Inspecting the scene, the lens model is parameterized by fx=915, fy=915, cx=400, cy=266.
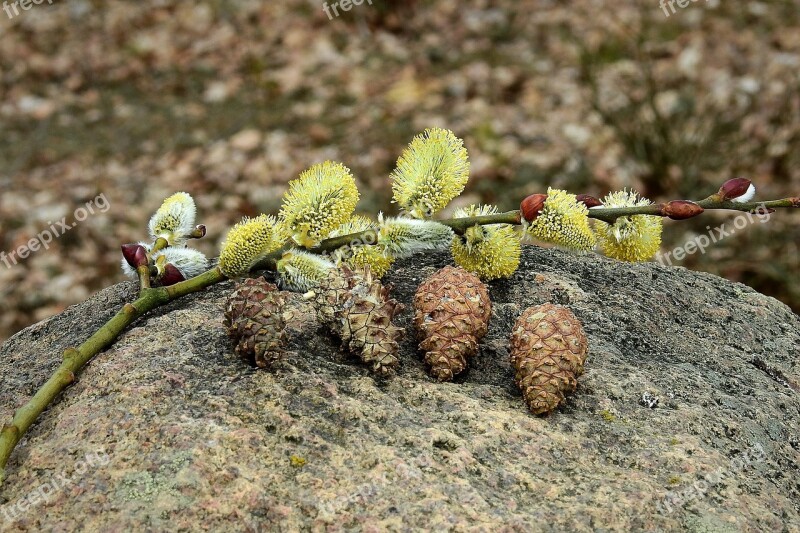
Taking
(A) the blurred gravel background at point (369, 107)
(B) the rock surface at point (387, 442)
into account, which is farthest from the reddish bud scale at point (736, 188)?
(A) the blurred gravel background at point (369, 107)

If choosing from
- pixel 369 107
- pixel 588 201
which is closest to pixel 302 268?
pixel 588 201

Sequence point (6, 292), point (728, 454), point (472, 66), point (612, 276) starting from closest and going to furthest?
point (728, 454)
point (612, 276)
point (6, 292)
point (472, 66)

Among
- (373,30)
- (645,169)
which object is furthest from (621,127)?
(373,30)

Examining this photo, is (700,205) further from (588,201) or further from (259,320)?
(259,320)

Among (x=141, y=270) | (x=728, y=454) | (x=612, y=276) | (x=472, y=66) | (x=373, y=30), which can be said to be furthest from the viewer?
(x=373, y=30)

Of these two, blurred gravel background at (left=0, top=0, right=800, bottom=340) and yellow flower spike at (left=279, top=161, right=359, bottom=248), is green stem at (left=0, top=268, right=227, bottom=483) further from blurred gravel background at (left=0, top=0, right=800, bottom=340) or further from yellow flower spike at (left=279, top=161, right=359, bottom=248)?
blurred gravel background at (left=0, top=0, right=800, bottom=340)

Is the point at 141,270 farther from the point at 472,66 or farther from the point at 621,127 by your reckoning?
the point at 472,66

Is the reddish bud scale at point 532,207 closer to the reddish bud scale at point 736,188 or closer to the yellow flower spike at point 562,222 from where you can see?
the yellow flower spike at point 562,222
